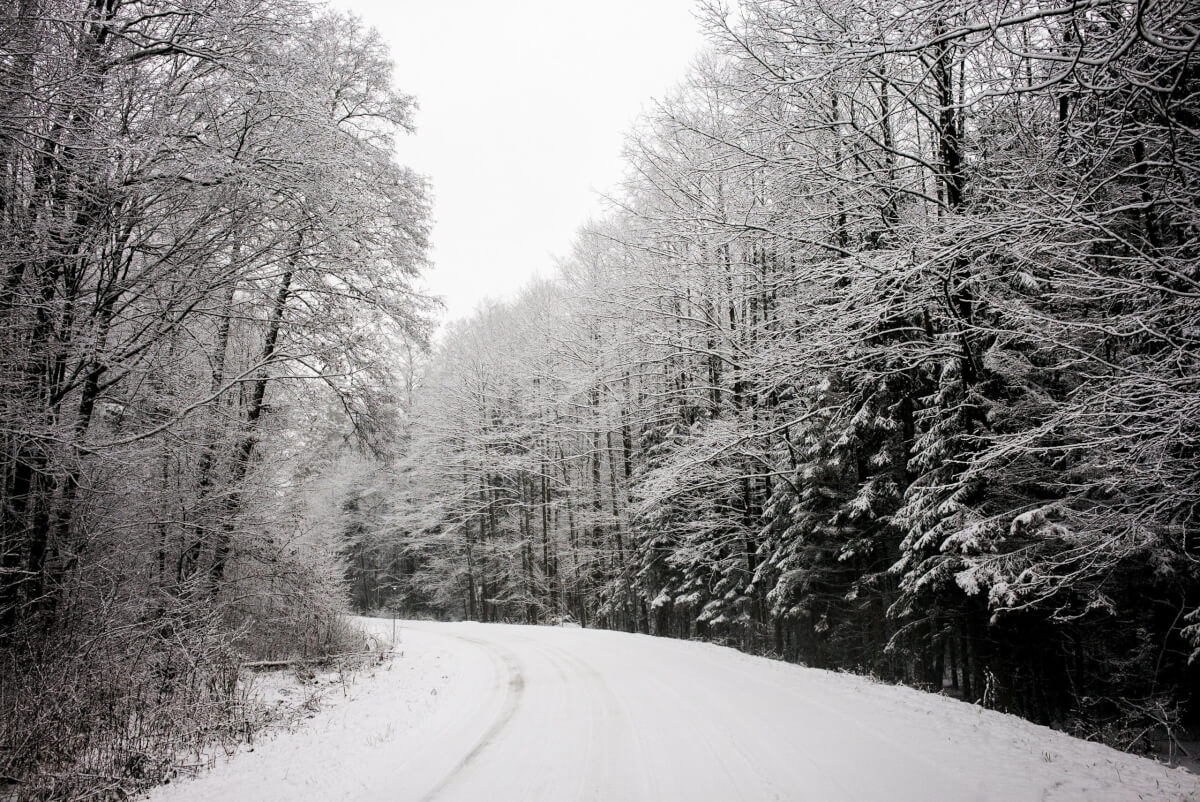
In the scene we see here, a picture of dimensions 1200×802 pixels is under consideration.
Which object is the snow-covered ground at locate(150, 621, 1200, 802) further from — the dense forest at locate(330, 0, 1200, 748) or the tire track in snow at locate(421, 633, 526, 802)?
the dense forest at locate(330, 0, 1200, 748)

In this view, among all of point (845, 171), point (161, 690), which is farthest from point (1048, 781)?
point (161, 690)

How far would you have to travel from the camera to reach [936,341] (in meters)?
8.19

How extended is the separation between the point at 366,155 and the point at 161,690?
28.9 ft

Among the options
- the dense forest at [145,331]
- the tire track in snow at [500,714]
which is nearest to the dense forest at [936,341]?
the dense forest at [145,331]

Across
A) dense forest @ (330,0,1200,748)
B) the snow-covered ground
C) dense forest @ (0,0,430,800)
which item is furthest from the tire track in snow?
dense forest @ (330,0,1200,748)

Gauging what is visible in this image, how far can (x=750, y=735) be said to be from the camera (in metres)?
5.78

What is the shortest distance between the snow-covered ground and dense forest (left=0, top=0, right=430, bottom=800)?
150 cm

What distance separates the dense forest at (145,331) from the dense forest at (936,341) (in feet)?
11.2

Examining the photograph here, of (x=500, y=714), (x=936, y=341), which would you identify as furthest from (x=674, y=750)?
Result: (x=936, y=341)

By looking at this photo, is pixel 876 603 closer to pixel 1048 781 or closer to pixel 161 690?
pixel 1048 781

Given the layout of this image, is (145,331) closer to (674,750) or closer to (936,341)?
(674,750)

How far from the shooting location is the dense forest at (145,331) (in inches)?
201

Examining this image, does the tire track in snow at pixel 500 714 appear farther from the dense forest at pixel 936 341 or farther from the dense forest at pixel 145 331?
the dense forest at pixel 936 341

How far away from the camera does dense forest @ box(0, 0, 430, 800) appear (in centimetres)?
511
